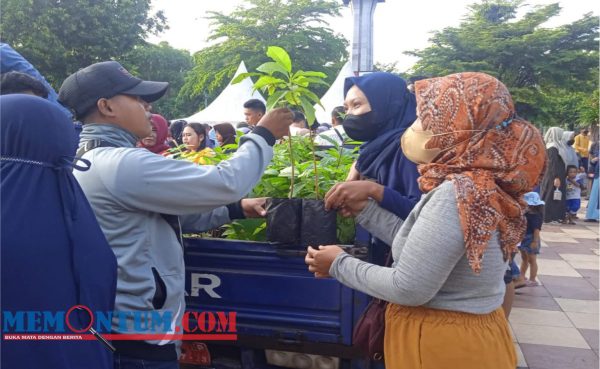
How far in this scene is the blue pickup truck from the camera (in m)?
2.53

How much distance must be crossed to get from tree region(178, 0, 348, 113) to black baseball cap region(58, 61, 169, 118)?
26.6 metres

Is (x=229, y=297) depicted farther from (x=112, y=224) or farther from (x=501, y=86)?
(x=501, y=86)

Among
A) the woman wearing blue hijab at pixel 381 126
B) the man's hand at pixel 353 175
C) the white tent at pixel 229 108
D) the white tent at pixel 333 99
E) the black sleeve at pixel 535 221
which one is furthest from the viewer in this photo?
the white tent at pixel 229 108

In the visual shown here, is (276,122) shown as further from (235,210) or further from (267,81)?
(235,210)

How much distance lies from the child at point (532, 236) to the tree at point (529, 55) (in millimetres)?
16422

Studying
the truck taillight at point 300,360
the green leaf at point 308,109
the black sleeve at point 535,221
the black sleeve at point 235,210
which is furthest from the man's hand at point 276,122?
the black sleeve at point 535,221

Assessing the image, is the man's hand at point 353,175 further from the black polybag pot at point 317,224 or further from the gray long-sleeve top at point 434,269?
the gray long-sleeve top at point 434,269

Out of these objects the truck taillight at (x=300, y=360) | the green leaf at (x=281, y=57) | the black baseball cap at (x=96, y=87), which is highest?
the green leaf at (x=281, y=57)

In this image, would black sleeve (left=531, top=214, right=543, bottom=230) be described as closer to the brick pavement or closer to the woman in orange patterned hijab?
the brick pavement

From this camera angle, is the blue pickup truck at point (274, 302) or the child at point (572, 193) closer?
the blue pickup truck at point (274, 302)

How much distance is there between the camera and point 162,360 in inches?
77.6

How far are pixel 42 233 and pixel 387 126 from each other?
171 centimetres

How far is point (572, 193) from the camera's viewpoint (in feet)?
37.0

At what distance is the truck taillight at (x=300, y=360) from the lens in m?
2.61
